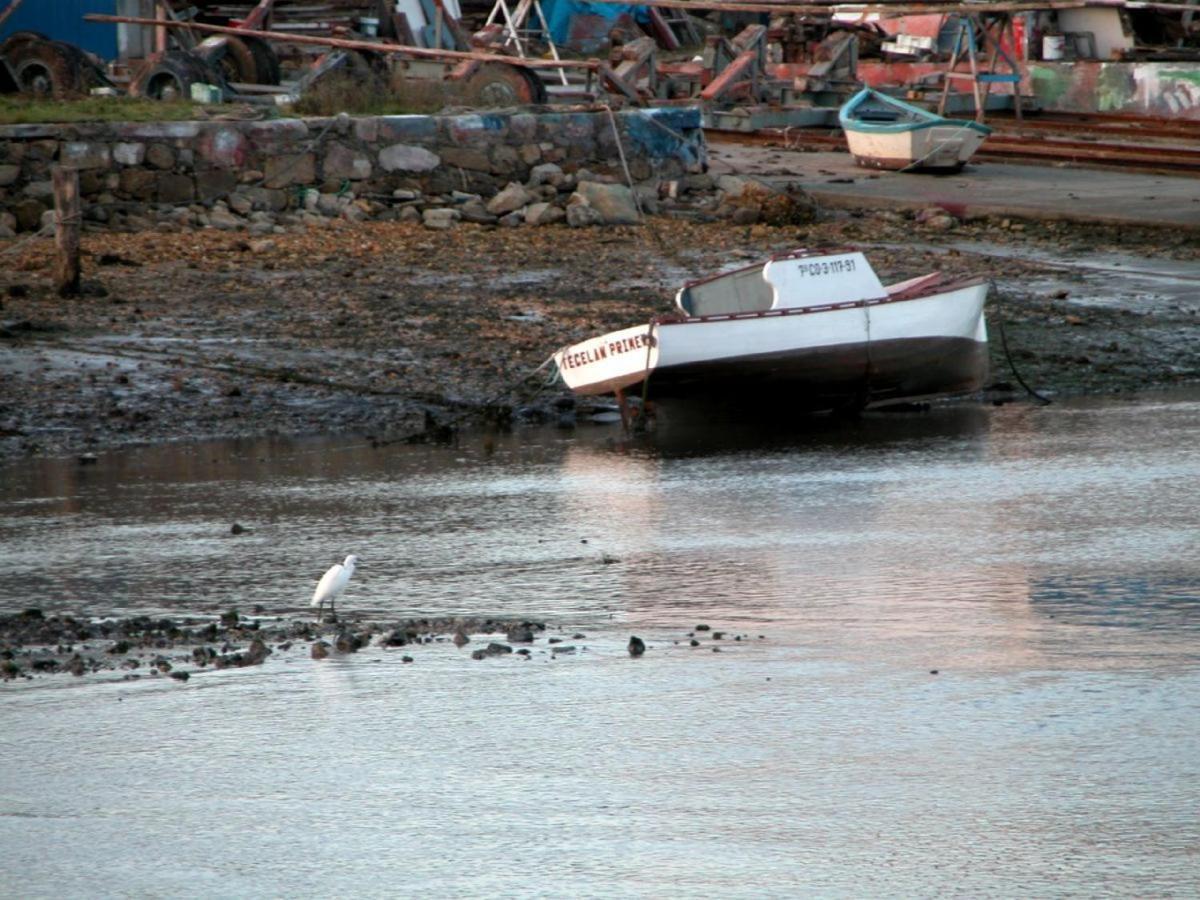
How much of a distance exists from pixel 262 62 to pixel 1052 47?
18692 mm

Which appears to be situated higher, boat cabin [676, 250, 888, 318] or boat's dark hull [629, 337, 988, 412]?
boat cabin [676, 250, 888, 318]

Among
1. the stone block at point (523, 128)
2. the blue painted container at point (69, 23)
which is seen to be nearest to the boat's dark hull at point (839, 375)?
the stone block at point (523, 128)

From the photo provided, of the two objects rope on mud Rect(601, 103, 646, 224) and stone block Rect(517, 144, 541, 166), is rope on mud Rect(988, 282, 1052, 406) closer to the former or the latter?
rope on mud Rect(601, 103, 646, 224)

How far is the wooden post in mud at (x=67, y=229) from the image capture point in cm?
1638

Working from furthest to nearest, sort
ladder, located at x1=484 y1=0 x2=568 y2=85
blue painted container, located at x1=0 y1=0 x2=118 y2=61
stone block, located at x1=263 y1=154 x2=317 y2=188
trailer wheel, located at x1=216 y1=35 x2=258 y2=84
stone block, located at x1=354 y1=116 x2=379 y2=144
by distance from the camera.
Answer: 1. ladder, located at x1=484 y1=0 x2=568 y2=85
2. blue painted container, located at x1=0 y1=0 x2=118 y2=61
3. trailer wheel, located at x1=216 y1=35 x2=258 y2=84
4. stone block, located at x1=354 y1=116 x2=379 y2=144
5. stone block, located at x1=263 y1=154 x2=317 y2=188

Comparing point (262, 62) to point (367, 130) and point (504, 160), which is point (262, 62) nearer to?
point (367, 130)


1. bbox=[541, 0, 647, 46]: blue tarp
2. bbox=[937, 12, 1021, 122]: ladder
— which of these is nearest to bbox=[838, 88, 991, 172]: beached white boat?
bbox=[937, 12, 1021, 122]: ladder

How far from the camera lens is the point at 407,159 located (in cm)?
2292

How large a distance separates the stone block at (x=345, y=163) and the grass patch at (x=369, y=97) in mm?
1091

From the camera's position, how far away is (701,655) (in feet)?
25.0

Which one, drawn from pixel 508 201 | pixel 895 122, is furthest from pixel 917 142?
pixel 508 201

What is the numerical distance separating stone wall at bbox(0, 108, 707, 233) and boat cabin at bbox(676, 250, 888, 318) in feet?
26.5

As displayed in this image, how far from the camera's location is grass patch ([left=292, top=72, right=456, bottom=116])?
23.8 m

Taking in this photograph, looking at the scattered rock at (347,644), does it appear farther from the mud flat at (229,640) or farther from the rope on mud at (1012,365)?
the rope on mud at (1012,365)
